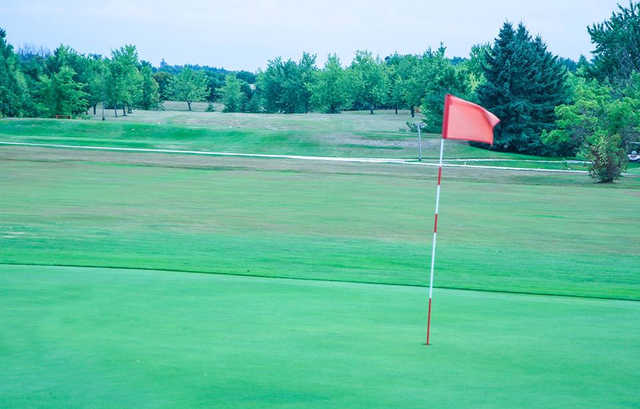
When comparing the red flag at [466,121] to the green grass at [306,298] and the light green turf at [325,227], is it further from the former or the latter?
the light green turf at [325,227]

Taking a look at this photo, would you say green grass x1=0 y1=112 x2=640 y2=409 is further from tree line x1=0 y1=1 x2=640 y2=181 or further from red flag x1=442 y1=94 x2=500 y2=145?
tree line x1=0 y1=1 x2=640 y2=181

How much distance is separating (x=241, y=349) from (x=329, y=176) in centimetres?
3762

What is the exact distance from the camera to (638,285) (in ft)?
48.2

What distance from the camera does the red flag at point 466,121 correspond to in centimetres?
795

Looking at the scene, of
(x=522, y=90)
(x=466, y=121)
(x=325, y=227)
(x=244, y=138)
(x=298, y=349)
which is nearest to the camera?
(x=298, y=349)

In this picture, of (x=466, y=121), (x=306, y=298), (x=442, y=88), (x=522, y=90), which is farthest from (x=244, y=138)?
(x=466, y=121)

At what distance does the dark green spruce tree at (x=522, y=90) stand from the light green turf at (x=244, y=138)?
8.22ft

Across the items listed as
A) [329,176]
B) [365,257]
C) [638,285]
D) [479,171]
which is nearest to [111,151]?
[329,176]

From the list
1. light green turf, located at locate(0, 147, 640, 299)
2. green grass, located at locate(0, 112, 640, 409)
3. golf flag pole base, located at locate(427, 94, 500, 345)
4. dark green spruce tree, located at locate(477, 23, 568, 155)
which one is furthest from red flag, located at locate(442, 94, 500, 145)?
dark green spruce tree, located at locate(477, 23, 568, 155)

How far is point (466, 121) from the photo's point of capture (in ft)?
26.4

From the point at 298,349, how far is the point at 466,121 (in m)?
3.07

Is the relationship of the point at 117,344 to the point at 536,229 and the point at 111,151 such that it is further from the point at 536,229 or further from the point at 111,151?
the point at 111,151

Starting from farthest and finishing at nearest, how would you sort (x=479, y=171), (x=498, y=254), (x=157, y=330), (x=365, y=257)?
(x=479, y=171) → (x=498, y=254) → (x=365, y=257) → (x=157, y=330)

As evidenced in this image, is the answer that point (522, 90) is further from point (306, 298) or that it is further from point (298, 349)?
point (298, 349)
